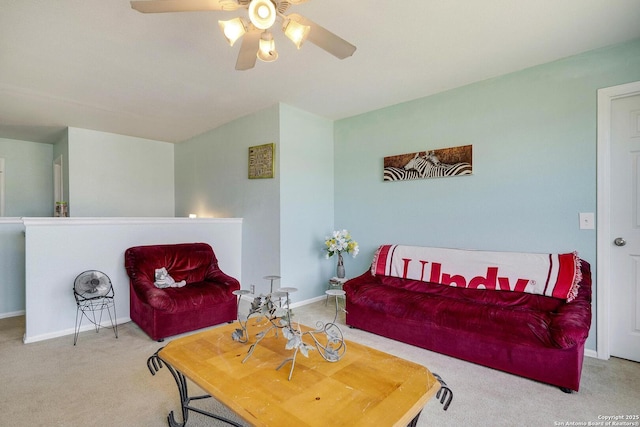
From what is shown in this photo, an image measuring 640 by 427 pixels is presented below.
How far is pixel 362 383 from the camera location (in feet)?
4.41

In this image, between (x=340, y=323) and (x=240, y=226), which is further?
(x=240, y=226)

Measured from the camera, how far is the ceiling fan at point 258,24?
150 centimetres

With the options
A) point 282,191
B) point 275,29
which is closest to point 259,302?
point 275,29

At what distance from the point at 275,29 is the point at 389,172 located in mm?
2040

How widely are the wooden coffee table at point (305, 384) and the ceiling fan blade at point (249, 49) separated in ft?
5.34

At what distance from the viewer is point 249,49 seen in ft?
5.99

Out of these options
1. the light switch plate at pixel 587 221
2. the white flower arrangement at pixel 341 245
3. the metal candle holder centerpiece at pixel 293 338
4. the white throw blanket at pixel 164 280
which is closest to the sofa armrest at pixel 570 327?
the light switch plate at pixel 587 221

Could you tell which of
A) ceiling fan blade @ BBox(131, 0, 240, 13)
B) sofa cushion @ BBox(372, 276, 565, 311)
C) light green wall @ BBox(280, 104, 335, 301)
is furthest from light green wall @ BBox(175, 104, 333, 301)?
ceiling fan blade @ BBox(131, 0, 240, 13)

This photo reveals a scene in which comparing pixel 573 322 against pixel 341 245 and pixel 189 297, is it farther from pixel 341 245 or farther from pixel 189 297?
pixel 189 297

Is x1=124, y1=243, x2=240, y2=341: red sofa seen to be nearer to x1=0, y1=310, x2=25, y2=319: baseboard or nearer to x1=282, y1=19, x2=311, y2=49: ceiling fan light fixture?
x1=0, y1=310, x2=25, y2=319: baseboard

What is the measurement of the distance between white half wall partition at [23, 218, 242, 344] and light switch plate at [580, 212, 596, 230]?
155 inches

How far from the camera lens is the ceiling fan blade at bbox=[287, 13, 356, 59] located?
1644mm

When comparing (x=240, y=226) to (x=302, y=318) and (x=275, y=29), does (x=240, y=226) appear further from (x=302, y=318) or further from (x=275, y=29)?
(x=275, y=29)

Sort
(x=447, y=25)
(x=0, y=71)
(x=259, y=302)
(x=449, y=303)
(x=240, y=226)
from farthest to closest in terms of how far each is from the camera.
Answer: (x=240, y=226) < (x=0, y=71) < (x=449, y=303) < (x=447, y=25) < (x=259, y=302)
